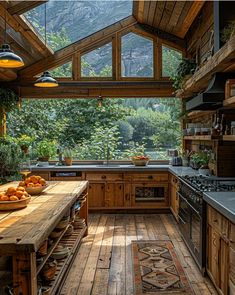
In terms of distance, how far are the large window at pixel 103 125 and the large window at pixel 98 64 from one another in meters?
0.60

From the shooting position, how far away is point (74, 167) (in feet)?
22.3

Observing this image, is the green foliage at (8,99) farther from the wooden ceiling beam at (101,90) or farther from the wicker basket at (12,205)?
the wicker basket at (12,205)

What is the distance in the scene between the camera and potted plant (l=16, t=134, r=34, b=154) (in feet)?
23.1

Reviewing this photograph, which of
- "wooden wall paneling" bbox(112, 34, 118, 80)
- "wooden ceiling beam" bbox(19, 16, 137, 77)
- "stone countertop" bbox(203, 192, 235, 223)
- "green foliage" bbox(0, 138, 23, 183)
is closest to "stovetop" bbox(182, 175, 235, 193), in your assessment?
"stone countertop" bbox(203, 192, 235, 223)

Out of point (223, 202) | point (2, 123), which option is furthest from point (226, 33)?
point (2, 123)

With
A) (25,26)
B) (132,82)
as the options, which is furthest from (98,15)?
(25,26)

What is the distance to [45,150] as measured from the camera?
723 centimetres

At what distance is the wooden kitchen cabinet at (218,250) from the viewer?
2785mm

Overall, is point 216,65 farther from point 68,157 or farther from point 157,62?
point 68,157

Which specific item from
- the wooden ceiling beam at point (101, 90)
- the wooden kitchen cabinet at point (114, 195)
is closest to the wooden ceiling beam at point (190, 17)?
the wooden ceiling beam at point (101, 90)

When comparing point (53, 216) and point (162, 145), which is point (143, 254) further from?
point (162, 145)

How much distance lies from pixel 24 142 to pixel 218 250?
5.07 metres

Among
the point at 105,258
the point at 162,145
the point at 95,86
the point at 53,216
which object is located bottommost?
the point at 105,258

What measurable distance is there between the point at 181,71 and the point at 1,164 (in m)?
3.76
